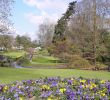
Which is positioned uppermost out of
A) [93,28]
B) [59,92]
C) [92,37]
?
[93,28]

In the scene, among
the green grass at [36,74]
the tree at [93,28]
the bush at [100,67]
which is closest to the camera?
the green grass at [36,74]

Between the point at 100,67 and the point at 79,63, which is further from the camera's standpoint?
the point at 100,67

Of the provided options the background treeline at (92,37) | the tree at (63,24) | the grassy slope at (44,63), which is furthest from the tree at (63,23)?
the background treeline at (92,37)

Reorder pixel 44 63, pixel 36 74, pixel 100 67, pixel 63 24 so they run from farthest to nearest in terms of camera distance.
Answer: pixel 63 24
pixel 44 63
pixel 100 67
pixel 36 74

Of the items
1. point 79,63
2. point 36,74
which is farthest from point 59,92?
point 79,63

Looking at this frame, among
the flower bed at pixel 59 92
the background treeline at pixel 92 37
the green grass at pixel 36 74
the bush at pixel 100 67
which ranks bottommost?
the bush at pixel 100 67

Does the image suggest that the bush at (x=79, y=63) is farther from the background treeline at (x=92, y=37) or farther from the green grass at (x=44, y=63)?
the green grass at (x=44, y=63)

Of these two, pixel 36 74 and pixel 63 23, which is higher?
pixel 63 23

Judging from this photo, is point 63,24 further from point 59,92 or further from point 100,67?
point 59,92

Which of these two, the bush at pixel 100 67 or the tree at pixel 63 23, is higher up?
the tree at pixel 63 23

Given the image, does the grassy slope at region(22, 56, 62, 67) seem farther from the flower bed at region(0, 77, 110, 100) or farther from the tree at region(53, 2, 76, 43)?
the flower bed at region(0, 77, 110, 100)

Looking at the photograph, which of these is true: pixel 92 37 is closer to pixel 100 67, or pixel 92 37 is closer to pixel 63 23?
pixel 100 67

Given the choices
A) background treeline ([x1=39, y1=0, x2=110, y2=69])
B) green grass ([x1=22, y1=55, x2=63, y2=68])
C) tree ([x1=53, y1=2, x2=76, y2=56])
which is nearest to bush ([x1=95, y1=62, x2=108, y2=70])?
background treeline ([x1=39, y1=0, x2=110, y2=69])

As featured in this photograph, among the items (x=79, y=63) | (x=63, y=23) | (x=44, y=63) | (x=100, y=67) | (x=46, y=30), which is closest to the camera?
(x=79, y=63)
